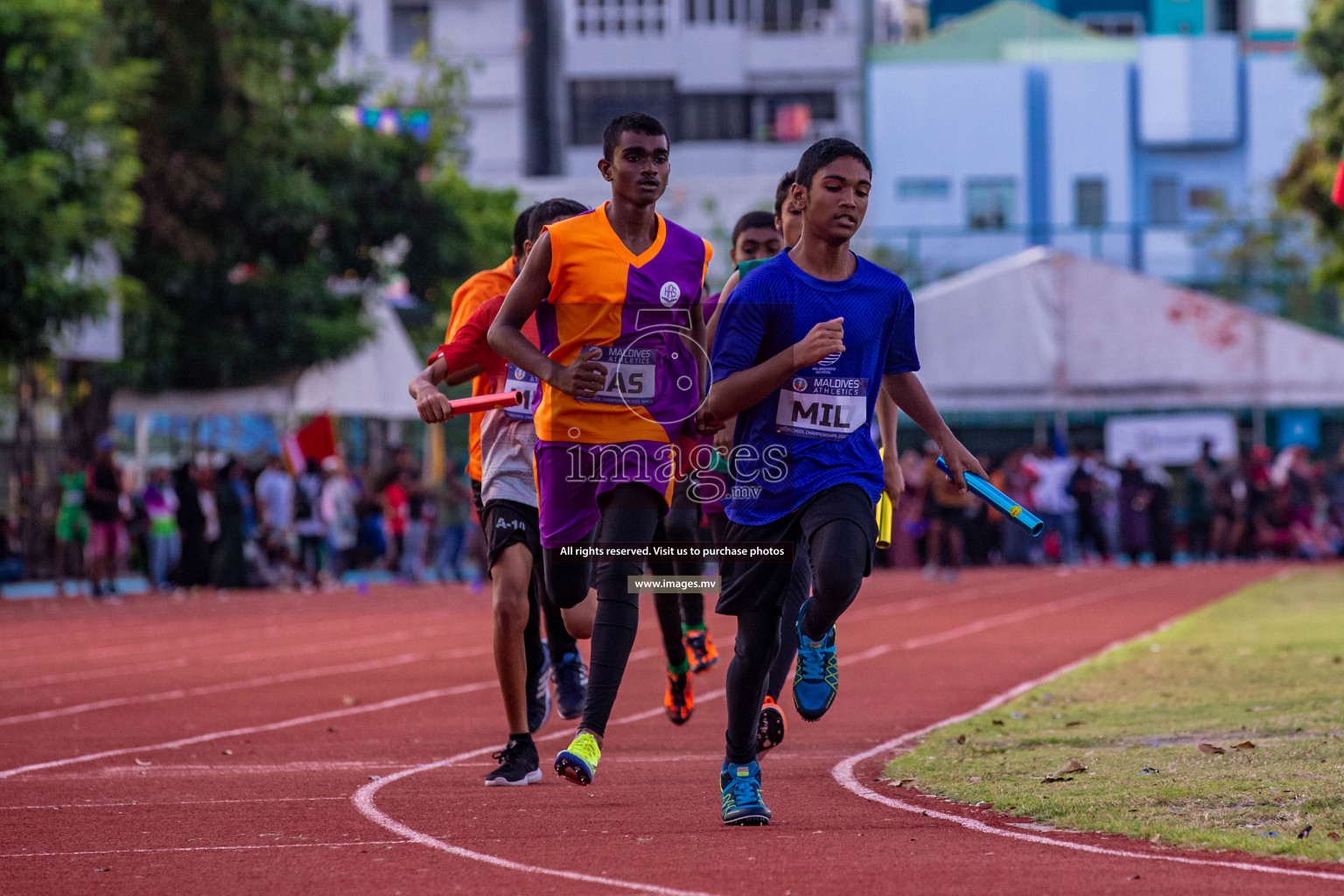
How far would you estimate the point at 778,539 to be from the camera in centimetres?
617

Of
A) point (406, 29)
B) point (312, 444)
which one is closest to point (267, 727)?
point (312, 444)

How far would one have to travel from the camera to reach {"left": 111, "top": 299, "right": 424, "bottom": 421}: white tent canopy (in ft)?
95.5

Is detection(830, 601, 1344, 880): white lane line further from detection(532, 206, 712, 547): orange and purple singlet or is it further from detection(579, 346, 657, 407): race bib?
detection(579, 346, 657, 407): race bib

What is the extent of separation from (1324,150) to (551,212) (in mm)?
17807

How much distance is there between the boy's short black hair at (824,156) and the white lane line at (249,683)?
21.0ft

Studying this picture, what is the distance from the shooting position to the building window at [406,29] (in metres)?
60.2

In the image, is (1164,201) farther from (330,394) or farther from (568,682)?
(568,682)

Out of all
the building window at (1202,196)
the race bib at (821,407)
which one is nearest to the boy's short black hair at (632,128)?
the race bib at (821,407)

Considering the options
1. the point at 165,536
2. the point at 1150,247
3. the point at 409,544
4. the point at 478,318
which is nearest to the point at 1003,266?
the point at 409,544

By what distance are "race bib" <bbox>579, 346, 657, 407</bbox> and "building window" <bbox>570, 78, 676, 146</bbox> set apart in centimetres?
4884

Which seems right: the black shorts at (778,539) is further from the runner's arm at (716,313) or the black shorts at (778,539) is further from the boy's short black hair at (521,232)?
the boy's short black hair at (521,232)

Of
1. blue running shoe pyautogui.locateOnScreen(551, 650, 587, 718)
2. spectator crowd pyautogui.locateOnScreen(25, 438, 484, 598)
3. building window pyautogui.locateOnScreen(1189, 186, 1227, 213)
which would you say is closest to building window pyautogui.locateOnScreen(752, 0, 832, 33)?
building window pyautogui.locateOnScreen(1189, 186, 1227, 213)

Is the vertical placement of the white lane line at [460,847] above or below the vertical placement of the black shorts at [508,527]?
below

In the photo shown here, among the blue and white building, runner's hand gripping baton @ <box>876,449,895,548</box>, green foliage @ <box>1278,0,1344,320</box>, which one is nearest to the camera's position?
runner's hand gripping baton @ <box>876,449,895,548</box>
